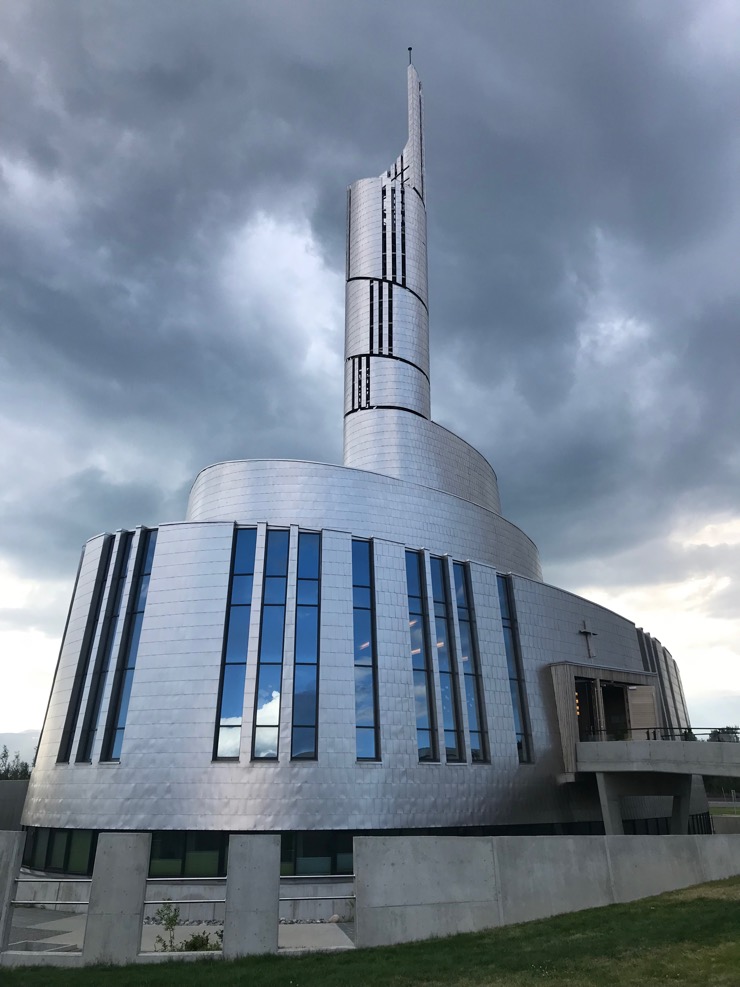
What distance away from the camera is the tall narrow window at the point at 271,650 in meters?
29.9

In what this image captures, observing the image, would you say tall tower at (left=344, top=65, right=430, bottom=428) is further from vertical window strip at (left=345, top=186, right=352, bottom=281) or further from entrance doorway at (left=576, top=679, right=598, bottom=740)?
entrance doorway at (left=576, top=679, right=598, bottom=740)

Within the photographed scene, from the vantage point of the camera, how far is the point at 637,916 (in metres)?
15.9

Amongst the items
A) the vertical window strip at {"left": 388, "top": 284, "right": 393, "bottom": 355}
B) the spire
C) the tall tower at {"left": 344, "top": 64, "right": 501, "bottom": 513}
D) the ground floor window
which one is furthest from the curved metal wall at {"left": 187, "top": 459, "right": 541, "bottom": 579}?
the spire

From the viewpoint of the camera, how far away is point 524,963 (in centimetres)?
1284

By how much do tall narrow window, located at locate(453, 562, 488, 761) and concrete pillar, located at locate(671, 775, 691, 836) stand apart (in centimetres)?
1100

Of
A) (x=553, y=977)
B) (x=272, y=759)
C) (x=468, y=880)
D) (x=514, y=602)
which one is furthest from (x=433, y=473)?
(x=553, y=977)

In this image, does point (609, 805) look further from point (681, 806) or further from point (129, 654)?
point (129, 654)

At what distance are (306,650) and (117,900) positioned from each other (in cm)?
1703

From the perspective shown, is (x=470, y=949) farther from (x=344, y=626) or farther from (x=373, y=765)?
(x=344, y=626)

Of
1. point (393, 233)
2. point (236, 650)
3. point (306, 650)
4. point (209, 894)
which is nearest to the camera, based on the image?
point (209, 894)

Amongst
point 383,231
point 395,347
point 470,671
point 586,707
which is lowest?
point 586,707

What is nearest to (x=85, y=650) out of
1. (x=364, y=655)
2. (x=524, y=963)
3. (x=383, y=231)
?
(x=364, y=655)

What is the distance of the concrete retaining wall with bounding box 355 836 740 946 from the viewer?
15.9m

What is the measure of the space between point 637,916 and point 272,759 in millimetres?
17272
